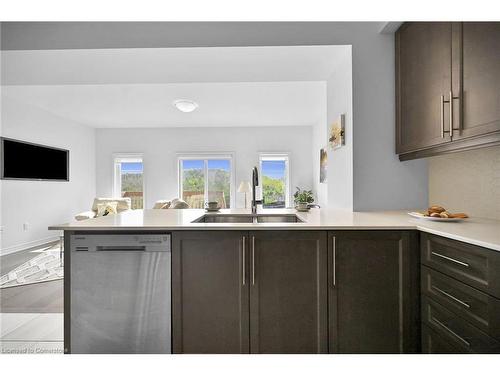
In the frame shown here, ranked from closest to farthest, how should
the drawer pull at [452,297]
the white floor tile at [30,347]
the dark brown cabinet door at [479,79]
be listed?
the drawer pull at [452,297]
the dark brown cabinet door at [479,79]
the white floor tile at [30,347]

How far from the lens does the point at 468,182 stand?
1827mm

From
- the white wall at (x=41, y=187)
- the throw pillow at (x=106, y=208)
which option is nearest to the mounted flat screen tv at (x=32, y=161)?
the white wall at (x=41, y=187)

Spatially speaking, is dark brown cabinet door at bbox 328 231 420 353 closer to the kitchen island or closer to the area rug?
the kitchen island

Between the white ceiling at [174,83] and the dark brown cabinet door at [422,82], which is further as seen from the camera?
the white ceiling at [174,83]

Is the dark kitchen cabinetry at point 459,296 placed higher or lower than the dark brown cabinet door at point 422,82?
lower

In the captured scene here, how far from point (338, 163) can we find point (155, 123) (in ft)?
16.8

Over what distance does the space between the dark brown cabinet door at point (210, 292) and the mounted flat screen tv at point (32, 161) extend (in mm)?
4367

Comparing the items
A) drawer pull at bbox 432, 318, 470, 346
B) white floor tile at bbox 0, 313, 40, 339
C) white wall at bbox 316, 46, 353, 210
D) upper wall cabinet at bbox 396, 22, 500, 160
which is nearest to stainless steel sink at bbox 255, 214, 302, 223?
white wall at bbox 316, 46, 353, 210

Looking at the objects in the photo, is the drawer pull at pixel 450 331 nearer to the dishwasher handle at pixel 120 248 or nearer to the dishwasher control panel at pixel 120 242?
the dishwasher control panel at pixel 120 242

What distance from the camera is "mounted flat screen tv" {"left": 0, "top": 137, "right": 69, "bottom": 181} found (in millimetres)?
4340

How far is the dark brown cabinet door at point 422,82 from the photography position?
1579mm

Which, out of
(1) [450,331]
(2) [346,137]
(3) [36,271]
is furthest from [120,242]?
(3) [36,271]

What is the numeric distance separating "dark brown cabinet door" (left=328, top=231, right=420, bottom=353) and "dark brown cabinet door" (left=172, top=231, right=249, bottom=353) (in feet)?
1.55
